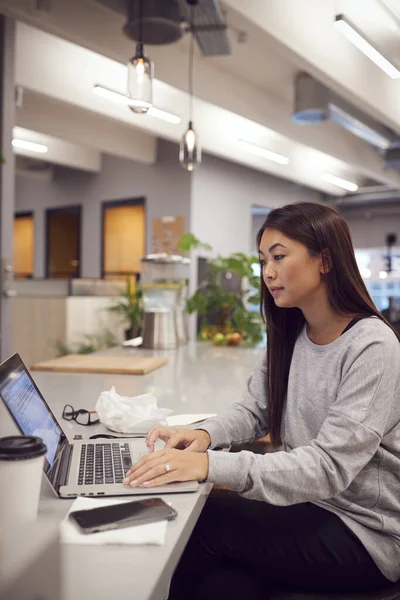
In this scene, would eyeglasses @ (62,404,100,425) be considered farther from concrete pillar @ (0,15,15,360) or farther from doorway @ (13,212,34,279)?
doorway @ (13,212,34,279)

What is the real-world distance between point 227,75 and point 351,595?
16.0 feet

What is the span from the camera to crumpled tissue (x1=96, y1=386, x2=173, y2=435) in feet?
4.83

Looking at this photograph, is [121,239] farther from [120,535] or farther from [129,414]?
[120,535]

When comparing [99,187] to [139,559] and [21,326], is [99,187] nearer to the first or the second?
[21,326]

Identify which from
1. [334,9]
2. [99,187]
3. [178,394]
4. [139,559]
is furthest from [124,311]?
[99,187]

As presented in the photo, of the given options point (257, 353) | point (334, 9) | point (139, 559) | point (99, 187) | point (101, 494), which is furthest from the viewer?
point (99, 187)

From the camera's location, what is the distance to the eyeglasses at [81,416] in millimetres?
1571

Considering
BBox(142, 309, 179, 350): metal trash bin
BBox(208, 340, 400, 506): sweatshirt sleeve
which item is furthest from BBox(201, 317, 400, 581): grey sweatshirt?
BBox(142, 309, 179, 350): metal trash bin

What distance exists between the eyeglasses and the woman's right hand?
0.32 metres

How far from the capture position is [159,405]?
187cm

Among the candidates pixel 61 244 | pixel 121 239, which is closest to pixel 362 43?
pixel 121 239

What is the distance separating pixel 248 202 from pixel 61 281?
3.40m

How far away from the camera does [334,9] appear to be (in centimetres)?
375

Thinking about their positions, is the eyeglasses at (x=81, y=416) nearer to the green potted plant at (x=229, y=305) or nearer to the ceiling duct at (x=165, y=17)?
the green potted plant at (x=229, y=305)
